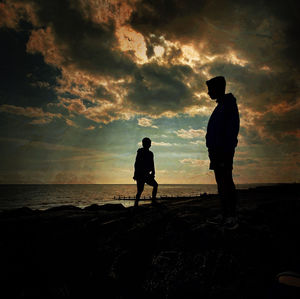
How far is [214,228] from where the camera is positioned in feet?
10.3

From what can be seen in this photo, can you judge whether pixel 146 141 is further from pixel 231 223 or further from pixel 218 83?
pixel 231 223

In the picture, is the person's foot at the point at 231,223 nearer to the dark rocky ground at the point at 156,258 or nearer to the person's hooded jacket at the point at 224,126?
the dark rocky ground at the point at 156,258

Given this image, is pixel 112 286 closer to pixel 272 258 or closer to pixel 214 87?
pixel 272 258

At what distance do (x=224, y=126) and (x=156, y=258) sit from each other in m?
→ 2.54

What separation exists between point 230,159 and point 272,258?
4.95 feet

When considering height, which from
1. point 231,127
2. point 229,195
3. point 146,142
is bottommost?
point 229,195

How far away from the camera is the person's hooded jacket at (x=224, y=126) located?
313cm

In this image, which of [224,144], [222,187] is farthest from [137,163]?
[224,144]

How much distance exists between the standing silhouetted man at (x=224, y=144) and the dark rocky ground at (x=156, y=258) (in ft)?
1.18

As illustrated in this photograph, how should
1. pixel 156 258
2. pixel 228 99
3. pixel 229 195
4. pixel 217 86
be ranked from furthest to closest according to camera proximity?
pixel 217 86, pixel 228 99, pixel 229 195, pixel 156 258

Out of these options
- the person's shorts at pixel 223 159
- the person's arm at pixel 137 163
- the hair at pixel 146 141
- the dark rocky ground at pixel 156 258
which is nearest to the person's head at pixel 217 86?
the person's shorts at pixel 223 159

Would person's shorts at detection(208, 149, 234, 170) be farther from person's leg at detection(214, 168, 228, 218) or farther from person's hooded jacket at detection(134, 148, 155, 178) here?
person's hooded jacket at detection(134, 148, 155, 178)

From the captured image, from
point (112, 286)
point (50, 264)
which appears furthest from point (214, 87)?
point (50, 264)

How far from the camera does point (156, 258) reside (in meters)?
2.92
